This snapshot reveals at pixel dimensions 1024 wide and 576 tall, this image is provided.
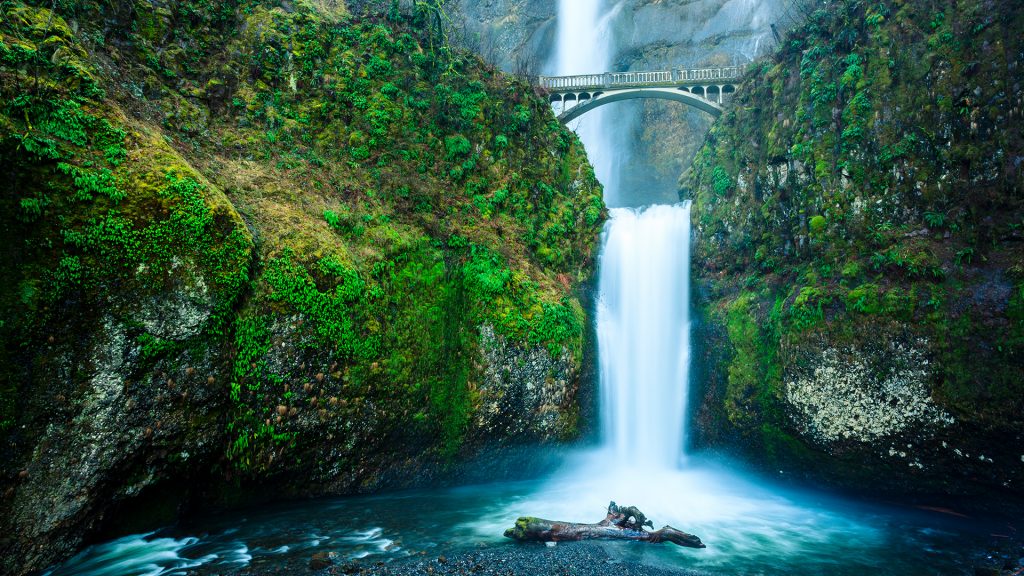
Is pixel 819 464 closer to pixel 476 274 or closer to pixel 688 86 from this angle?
pixel 476 274

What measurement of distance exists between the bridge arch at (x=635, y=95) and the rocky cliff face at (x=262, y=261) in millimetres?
6801

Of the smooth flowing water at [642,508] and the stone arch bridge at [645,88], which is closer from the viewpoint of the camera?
the smooth flowing water at [642,508]

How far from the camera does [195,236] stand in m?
8.23

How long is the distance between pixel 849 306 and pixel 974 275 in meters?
2.38

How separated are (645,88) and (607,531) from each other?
65.5 feet

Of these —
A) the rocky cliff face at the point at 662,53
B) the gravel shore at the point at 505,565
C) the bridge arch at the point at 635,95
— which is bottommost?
the gravel shore at the point at 505,565

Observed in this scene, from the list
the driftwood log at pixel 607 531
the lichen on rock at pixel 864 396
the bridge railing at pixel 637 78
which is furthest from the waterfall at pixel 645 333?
the bridge railing at pixel 637 78

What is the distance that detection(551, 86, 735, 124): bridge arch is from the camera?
21.6 meters

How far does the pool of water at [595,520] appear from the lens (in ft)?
24.0

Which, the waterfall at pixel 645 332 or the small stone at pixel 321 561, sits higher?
the waterfall at pixel 645 332

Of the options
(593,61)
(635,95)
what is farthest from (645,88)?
(593,61)

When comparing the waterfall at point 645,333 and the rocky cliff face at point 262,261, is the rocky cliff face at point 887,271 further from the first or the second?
the rocky cliff face at point 262,261

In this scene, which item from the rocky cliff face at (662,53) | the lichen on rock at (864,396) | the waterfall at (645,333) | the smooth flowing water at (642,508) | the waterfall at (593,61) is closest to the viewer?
the smooth flowing water at (642,508)

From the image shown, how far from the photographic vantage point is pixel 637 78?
22875 mm
